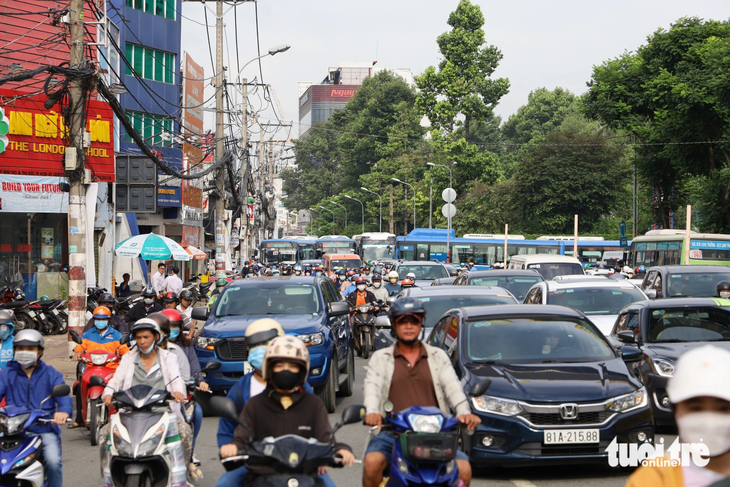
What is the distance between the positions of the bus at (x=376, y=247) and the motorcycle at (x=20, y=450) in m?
45.2

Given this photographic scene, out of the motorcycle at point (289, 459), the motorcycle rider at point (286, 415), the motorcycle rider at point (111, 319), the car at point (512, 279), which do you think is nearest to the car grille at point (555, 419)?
the motorcycle rider at point (286, 415)

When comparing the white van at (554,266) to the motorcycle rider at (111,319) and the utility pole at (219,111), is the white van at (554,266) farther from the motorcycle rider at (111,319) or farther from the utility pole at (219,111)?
the motorcycle rider at (111,319)

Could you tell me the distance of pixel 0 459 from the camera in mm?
5996

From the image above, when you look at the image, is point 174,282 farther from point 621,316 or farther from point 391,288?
point 621,316

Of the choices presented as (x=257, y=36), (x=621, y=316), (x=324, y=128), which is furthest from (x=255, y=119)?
(x=324, y=128)

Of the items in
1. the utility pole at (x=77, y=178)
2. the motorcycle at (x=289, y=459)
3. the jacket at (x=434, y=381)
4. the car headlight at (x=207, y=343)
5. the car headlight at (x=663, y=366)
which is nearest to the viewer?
the motorcycle at (x=289, y=459)

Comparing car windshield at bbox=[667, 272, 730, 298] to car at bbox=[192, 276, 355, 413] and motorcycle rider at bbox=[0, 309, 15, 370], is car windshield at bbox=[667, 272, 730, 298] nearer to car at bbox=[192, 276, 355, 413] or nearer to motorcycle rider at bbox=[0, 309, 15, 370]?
car at bbox=[192, 276, 355, 413]

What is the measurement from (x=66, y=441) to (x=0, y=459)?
457 cm

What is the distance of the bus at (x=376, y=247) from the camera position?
170ft

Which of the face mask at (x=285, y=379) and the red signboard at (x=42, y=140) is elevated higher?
the red signboard at (x=42, y=140)

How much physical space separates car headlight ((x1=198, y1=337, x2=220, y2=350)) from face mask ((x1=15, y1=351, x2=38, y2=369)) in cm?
459

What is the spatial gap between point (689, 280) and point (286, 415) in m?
14.2

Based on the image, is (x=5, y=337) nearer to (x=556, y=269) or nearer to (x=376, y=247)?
(x=556, y=269)

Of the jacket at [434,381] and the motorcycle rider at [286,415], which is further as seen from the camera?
the jacket at [434,381]
